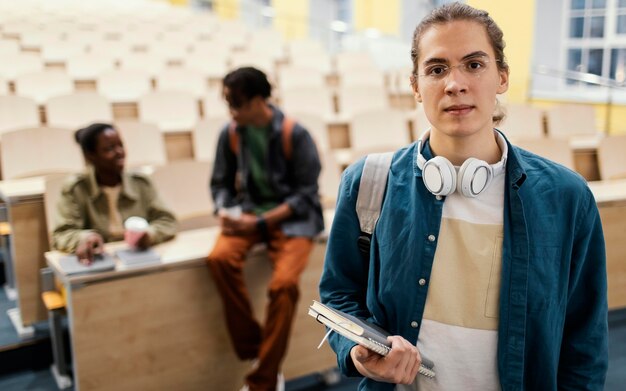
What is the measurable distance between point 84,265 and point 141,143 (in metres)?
1.34

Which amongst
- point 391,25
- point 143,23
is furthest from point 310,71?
point 143,23

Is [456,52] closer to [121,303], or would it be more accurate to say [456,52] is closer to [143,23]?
[121,303]

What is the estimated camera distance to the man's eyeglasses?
2.81 feet

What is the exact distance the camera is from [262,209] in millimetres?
2250

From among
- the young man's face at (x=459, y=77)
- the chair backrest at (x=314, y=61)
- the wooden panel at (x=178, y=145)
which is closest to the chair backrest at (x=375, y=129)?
the wooden panel at (x=178, y=145)

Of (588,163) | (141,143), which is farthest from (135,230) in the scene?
(588,163)

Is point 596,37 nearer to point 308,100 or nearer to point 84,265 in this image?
point 308,100

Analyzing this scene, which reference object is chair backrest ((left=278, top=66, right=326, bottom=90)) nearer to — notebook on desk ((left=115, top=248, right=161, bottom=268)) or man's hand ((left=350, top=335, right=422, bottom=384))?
notebook on desk ((left=115, top=248, right=161, bottom=268))

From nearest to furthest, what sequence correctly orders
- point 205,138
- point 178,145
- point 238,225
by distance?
point 238,225
point 205,138
point 178,145

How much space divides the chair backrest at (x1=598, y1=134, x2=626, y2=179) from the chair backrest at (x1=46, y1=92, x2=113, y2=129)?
2715mm

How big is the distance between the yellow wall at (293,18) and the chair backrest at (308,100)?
5.71 m

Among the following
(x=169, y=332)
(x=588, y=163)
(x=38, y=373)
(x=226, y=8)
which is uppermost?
(x=226, y=8)

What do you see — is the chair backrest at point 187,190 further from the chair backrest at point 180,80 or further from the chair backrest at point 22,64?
the chair backrest at point 22,64

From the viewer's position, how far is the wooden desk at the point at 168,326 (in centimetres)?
186
